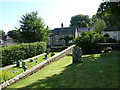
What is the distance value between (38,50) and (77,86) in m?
20.7

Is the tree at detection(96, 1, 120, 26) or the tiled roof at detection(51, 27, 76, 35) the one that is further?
the tiled roof at detection(51, 27, 76, 35)

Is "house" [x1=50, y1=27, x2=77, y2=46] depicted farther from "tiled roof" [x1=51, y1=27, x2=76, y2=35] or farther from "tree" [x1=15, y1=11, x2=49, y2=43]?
"tree" [x1=15, y1=11, x2=49, y2=43]

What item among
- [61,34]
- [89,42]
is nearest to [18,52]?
[89,42]

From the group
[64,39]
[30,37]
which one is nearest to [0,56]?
[30,37]

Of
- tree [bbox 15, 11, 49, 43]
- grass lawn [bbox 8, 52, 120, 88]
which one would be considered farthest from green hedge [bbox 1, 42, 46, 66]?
grass lawn [bbox 8, 52, 120, 88]

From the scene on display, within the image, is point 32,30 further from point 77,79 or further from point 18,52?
point 77,79

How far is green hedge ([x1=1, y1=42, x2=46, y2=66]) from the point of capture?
667 inches

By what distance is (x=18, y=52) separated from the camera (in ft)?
63.4

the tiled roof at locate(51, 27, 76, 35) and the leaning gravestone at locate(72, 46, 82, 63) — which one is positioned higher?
the tiled roof at locate(51, 27, 76, 35)

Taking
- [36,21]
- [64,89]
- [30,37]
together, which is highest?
[36,21]

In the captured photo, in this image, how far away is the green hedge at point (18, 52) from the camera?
55.6ft

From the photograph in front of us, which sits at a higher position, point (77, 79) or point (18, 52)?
point (18, 52)

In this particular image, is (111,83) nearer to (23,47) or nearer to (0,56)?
(0,56)

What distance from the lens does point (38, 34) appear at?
3250cm
